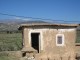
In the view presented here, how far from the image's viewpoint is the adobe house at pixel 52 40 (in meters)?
21.1

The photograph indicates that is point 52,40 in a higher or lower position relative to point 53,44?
higher

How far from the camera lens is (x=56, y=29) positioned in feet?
71.1

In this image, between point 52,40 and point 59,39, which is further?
point 59,39

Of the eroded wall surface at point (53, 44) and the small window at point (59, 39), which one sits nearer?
the eroded wall surface at point (53, 44)

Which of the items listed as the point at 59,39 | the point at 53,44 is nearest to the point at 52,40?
the point at 53,44

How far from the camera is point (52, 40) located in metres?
21.5

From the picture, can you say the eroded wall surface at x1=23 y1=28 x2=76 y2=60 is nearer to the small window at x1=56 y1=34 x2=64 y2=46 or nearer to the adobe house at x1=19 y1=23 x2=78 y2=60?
the adobe house at x1=19 y1=23 x2=78 y2=60

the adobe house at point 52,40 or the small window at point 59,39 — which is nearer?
the adobe house at point 52,40

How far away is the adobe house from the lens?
21.1 m

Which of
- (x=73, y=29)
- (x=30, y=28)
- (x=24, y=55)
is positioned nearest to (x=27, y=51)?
(x=24, y=55)

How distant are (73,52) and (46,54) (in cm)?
269

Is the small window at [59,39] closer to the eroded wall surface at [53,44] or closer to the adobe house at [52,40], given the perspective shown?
the adobe house at [52,40]

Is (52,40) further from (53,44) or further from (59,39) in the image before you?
(59,39)

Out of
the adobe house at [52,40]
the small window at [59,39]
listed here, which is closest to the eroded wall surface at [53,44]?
the adobe house at [52,40]
